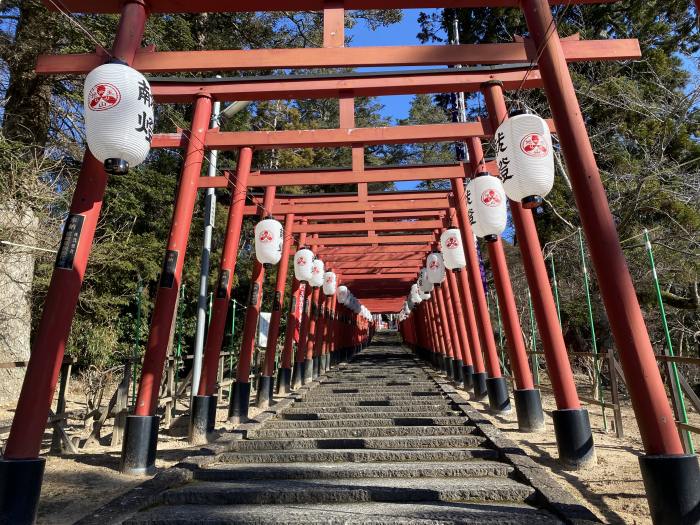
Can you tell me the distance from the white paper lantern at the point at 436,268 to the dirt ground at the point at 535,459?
5580 millimetres

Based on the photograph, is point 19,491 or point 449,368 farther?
point 449,368

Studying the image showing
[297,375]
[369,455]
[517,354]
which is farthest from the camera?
[297,375]

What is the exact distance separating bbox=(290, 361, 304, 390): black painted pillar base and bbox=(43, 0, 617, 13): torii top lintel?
35.5ft

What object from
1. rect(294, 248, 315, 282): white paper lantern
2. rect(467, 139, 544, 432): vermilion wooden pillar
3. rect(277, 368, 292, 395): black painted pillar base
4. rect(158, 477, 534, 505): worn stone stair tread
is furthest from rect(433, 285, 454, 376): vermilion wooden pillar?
rect(158, 477, 534, 505): worn stone stair tread

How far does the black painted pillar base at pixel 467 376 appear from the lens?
1263 cm

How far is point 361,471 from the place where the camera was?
4.84m

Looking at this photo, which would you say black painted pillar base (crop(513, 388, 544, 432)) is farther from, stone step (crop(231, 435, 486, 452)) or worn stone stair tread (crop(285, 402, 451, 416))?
worn stone stair tread (crop(285, 402, 451, 416))

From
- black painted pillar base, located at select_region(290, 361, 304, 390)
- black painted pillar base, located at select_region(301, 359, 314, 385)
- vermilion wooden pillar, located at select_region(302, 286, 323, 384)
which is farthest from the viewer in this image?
vermilion wooden pillar, located at select_region(302, 286, 323, 384)

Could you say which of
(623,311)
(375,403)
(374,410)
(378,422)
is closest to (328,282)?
(375,403)

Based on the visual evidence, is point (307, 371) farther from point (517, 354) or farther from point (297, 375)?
point (517, 354)

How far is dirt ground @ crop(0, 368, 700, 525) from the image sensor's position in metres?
4.08

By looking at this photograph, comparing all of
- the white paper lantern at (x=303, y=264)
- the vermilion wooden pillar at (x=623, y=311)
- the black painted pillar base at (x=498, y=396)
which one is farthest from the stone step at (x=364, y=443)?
the white paper lantern at (x=303, y=264)

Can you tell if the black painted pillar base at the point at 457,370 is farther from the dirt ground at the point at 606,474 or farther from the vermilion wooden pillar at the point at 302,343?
the dirt ground at the point at 606,474

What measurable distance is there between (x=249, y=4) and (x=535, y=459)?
20.4 ft
